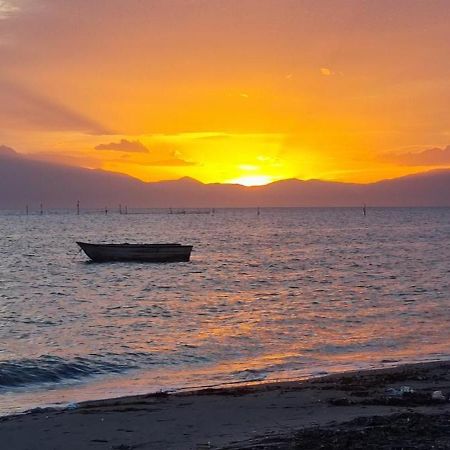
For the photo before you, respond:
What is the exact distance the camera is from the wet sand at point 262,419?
892 cm

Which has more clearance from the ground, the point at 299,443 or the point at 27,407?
the point at 299,443

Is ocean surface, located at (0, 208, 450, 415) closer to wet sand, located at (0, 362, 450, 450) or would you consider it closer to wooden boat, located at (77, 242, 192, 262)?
wet sand, located at (0, 362, 450, 450)

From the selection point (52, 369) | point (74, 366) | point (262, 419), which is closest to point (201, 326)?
point (74, 366)

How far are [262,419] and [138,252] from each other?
1723 inches

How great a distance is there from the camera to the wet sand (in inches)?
351

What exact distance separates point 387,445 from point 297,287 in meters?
29.5

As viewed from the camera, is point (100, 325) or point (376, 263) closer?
point (100, 325)

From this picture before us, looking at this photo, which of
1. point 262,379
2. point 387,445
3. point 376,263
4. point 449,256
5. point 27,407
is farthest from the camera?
point 449,256

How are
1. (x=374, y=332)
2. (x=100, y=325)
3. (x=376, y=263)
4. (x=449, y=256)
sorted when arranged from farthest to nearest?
1. (x=449, y=256)
2. (x=376, y=263)
3. (x=100, y=325)
4. (x=374, y=332)

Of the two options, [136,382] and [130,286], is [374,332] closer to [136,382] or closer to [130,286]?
[136,382]

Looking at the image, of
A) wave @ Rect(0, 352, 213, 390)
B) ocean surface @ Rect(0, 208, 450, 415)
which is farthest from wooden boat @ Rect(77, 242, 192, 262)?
wave @ Rect(0, 352, 213, 390)

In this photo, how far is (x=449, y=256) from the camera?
60.2m

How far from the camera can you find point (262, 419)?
10711 millimetres

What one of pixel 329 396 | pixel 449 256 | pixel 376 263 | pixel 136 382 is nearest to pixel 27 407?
pixel 136 382
